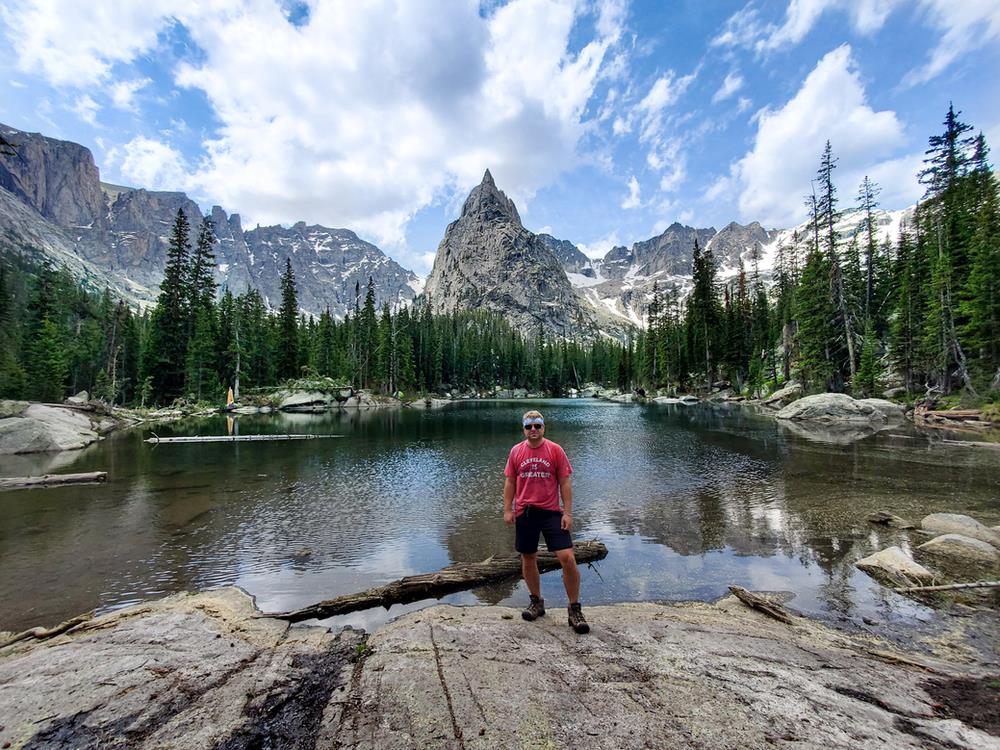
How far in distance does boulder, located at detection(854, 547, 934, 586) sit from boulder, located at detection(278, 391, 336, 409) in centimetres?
6511

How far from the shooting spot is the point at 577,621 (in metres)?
6.08

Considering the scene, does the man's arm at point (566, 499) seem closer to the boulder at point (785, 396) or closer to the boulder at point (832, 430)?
the boulder at point (832, 430)

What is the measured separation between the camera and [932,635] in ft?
→ 21.2

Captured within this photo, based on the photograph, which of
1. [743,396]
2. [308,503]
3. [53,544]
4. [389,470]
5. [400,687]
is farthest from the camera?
[743,396]

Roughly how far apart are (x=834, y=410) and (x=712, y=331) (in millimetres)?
31409

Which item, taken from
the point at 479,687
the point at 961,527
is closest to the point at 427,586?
the point at 479,687

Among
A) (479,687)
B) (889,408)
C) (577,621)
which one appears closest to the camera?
(479,687)

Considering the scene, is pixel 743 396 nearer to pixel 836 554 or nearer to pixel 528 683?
pixel 836 554

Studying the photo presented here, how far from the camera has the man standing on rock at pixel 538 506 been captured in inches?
250

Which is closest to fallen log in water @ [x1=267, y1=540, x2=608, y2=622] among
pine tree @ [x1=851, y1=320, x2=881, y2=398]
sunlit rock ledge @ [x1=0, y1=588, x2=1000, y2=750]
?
sunlit rock ledge @ [x1=0, y1=588, x2=1000, y2=750]

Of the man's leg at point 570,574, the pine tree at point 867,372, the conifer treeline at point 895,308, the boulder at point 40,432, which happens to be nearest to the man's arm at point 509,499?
the man's leg at point 570,574

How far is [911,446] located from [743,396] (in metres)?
47.1

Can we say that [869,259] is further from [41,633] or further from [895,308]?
[41,633]

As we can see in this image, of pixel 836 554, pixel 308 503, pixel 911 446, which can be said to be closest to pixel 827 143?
pixel 911 446
